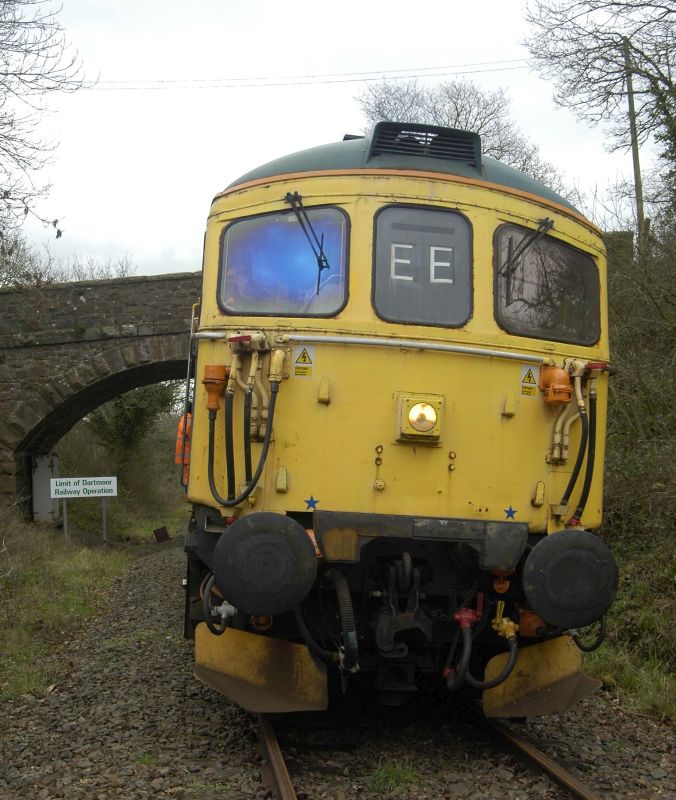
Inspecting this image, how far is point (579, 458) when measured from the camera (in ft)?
16.0

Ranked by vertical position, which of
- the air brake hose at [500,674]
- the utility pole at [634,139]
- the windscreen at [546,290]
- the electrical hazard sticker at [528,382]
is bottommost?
the air brake hose at [500,674]

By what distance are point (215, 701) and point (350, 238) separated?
353 centimetres

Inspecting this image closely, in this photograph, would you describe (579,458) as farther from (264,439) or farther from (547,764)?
(264,439)

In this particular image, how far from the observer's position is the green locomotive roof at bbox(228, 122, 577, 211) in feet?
16.8

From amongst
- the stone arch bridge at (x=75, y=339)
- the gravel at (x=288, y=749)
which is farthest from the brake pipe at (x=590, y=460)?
→ the stone arch bridge at (x=75, y=339)

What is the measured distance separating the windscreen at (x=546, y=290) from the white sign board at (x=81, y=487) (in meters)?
12.8

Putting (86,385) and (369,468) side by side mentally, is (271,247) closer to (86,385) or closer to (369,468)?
(369,468)

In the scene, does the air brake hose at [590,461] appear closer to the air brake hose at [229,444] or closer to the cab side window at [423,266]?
the cab side window at [423,266]

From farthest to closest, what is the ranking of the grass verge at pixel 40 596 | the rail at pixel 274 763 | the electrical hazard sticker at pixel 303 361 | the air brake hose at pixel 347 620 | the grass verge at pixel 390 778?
1. the grass verge at pixel 40 596
2. the electrical hazard sticker at pixel 303 361
3. the air brake hose at pixel 347 620
4. the grass verge at pixel 390 778
5. the rail at pixel 274 763

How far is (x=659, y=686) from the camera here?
6.58 m

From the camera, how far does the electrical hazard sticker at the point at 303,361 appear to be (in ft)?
15.7

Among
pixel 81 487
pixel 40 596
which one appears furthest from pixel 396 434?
pixel 81 487

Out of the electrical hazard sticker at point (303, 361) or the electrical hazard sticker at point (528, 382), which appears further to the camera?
the electrical hazard sticker at point (528, 382)

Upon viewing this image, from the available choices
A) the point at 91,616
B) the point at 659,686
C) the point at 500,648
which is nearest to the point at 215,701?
the point at 500,648
